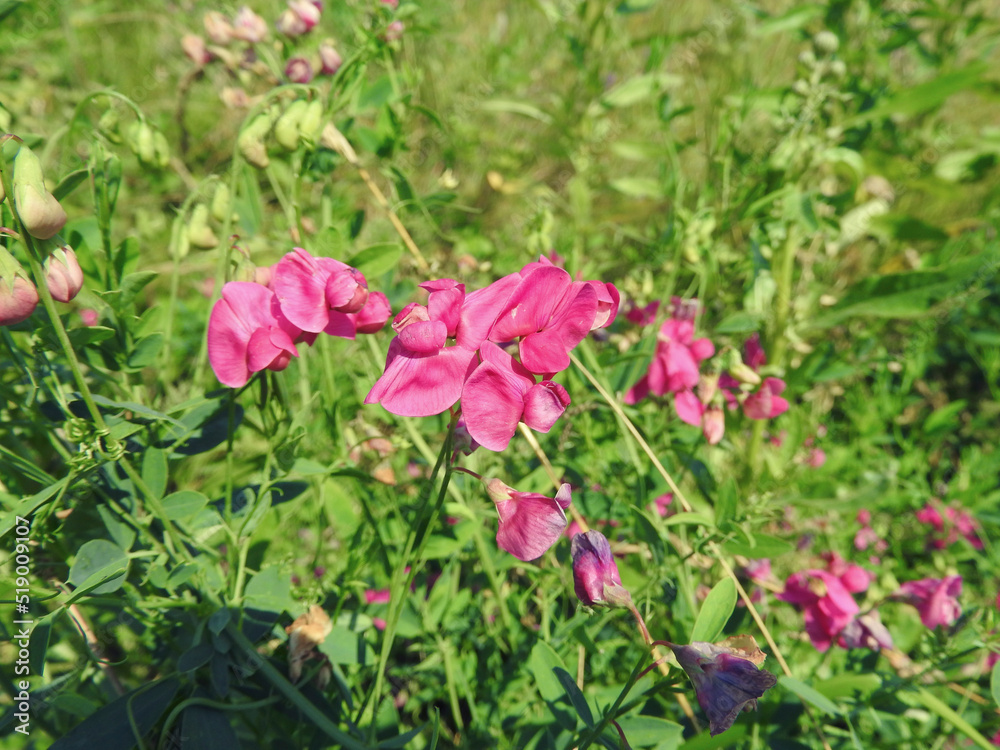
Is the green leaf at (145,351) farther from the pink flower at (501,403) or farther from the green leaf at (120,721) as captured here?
the pink flower at (501,403)

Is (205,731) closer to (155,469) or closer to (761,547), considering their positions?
(155,469)

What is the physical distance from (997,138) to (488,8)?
2.45 metres

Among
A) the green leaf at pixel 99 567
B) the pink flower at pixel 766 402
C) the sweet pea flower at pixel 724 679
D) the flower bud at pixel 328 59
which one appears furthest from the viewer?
the flower bud at pixel 328 59

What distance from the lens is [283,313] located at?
0.72 meters

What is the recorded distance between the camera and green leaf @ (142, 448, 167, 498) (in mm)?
842

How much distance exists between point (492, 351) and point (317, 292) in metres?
0.23

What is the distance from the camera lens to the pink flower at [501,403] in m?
0.62

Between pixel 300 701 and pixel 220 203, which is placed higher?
pixel 220 203

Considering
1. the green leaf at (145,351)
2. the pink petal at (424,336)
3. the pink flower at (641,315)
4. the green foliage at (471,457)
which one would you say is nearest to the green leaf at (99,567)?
the green foliage at (471,457)

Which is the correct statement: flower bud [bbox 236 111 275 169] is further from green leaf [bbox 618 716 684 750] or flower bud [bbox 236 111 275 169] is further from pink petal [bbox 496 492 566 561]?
green leaf [bbox 618 716 684 750]

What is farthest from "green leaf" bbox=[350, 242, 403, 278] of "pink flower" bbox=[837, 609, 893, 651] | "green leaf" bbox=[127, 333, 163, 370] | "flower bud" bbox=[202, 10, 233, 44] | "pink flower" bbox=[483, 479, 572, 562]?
"pink flower" bbox=[837, 609, 893, 651]

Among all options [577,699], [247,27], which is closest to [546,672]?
[577,699]

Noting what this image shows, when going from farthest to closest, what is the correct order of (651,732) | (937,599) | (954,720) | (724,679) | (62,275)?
(937,599) → (954,720) → (651,732) → (62,275) → (724,679)

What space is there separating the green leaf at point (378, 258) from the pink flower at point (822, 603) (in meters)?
0.91
